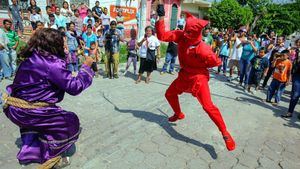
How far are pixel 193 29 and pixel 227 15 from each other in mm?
25241

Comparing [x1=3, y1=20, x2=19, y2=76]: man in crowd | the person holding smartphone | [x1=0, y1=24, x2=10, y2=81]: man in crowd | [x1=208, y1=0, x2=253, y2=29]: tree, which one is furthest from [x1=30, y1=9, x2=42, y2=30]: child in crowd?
[x1=208, y1=0, x2=253, y2=29]: tree

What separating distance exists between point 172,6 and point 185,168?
2131 cm

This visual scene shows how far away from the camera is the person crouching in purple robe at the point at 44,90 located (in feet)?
8.36

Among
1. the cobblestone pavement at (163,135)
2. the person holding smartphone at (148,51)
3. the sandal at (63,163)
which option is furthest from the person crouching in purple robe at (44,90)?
the person holding smartphone at (148,51)

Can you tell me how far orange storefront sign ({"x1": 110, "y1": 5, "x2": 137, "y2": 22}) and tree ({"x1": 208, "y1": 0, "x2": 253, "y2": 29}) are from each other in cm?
1359

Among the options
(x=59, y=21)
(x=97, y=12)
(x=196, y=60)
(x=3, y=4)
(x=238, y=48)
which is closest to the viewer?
(x=196, y=60)

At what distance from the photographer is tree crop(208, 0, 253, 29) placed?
26781 millimetres

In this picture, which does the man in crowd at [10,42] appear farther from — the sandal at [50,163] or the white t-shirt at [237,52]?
the white t-shirt at [237,52]

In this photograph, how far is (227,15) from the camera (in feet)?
87.8

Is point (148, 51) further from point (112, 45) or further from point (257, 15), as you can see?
point (257, 15)

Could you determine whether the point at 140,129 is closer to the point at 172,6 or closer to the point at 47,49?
the point at 47,49

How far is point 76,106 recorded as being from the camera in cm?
508

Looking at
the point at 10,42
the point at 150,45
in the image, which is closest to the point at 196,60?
the point at 150,45

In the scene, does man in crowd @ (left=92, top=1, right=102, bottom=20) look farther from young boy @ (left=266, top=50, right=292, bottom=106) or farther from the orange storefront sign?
young boy @ (left=266, top=50, right=292, bottom=106)
